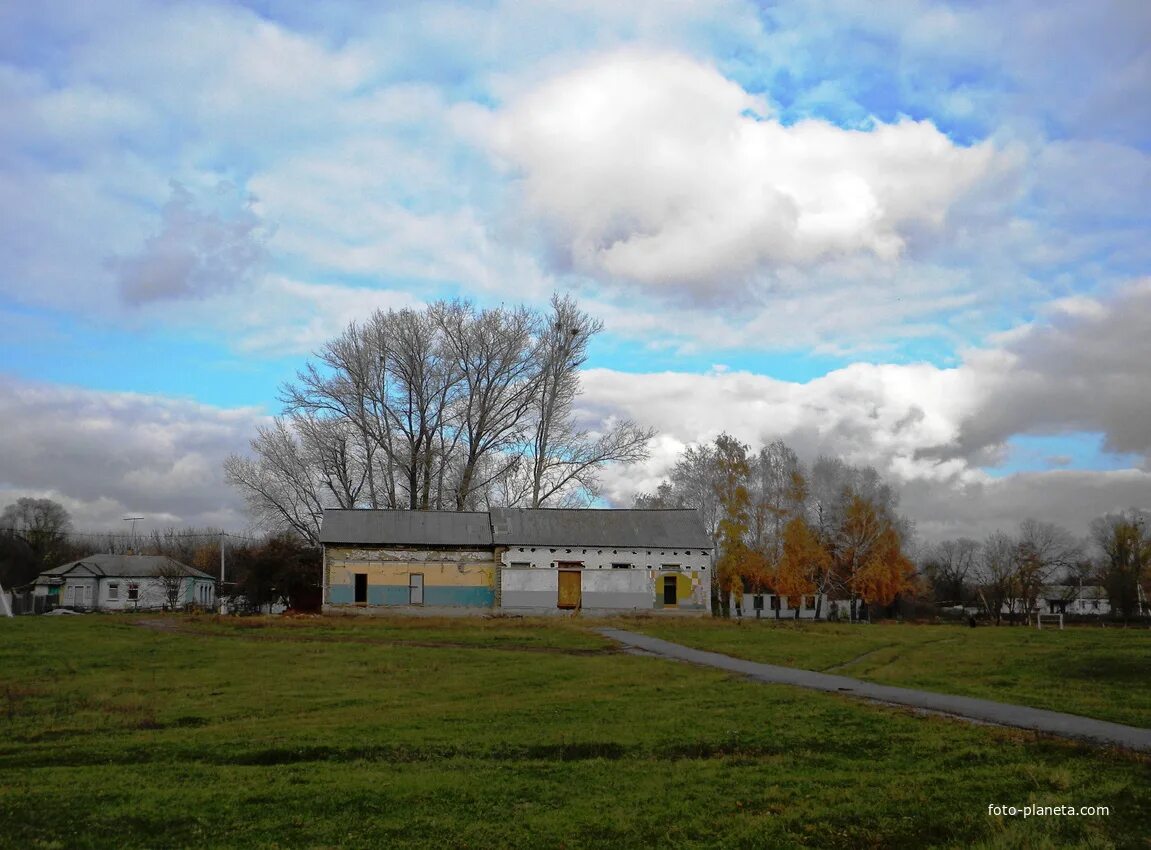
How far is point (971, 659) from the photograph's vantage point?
74.2 feet

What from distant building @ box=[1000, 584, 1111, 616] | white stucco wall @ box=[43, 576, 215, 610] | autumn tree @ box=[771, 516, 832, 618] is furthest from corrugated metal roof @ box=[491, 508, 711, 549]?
distant building @ box=[1000, 584, 1111, 616]

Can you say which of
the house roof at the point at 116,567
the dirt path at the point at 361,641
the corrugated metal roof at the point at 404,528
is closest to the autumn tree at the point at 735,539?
the corrugated metal roof at the point at 404,528

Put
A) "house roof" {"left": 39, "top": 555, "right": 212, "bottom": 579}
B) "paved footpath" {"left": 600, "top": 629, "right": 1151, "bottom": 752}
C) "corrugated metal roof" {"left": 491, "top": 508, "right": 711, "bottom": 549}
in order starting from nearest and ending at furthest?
"paved footpath" {"left": 600, "top": 629, "right": 1151, "bottom": 752}, "corrugated metal roof" {"left": 491, "top": 508, "right": 711, "bottom": 549}, "house roof" {"left": 39, "top": 555, "right": 212, "bottom": 579}

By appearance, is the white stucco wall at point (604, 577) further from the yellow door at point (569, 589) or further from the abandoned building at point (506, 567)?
the yellow door at point (569, 589)

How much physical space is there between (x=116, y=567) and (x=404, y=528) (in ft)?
144

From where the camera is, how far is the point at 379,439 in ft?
175

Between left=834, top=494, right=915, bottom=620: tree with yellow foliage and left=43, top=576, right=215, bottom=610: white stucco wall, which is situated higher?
left=834, top=494, right=915, bottom=620: tree with yellow foliage

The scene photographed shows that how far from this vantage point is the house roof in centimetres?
7288

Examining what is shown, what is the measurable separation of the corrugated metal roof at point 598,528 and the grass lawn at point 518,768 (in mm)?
24398

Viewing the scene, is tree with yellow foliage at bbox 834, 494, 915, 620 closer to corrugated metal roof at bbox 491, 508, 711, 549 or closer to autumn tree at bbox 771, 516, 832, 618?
autumn tree at bbox 771, 516, 832, 618

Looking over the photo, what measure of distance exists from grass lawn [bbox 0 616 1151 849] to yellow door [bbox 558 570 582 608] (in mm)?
23809

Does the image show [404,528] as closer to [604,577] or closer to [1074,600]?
[604,577]

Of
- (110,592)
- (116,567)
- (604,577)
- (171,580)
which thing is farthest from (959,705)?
(116,567)

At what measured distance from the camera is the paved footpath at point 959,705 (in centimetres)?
1168
